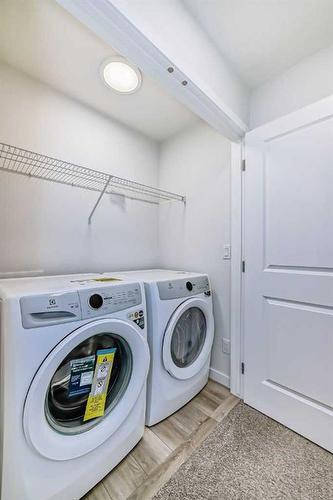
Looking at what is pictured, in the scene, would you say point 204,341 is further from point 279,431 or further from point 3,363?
point 3,363

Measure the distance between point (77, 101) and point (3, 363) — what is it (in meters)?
1.85

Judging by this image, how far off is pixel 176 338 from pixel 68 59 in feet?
6.34

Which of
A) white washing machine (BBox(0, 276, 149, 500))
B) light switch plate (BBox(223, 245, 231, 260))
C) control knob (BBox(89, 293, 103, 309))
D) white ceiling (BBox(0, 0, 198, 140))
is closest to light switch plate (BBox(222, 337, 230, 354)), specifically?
light switch plate (BBox(223, 245, 231, 260))

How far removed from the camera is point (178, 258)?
2113 millimetres

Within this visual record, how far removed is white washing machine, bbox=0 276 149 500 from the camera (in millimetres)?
763

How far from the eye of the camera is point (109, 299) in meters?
1.02

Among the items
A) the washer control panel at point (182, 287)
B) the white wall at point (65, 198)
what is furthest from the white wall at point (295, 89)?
the washer control panel at point (182, 287)

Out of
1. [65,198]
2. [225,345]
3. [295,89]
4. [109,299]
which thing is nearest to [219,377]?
[225,345]

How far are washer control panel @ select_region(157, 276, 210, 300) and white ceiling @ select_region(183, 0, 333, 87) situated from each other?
58.4 inches

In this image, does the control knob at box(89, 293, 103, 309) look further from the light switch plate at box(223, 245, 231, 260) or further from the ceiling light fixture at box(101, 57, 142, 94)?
the ceiling light fixture at box(101, 57, 142, 94)

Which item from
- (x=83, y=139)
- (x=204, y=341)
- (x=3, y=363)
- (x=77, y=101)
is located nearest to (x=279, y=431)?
(x=204, y=341)

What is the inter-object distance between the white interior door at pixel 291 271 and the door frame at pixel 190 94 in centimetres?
8

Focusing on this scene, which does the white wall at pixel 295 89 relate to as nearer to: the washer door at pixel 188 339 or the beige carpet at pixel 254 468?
the washer door at pixel 188 339

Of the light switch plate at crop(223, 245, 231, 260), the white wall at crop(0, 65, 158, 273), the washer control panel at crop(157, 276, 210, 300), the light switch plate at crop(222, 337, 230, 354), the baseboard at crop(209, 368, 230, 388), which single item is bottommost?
the baseboard at crop(209, 368, 230, 388)
